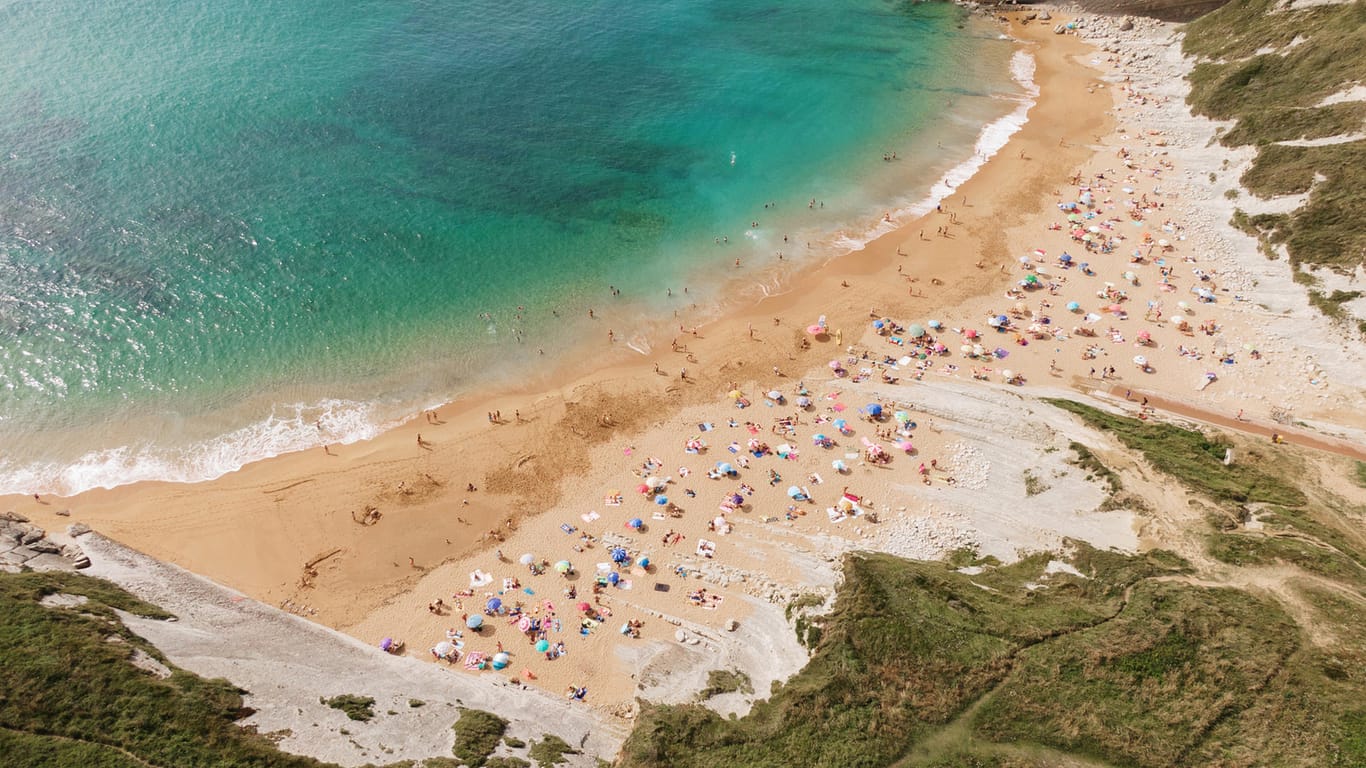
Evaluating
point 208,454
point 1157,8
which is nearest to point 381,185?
point 208,454

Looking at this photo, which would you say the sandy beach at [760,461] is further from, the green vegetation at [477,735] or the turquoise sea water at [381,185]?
the turquoise sea water at [381,185]

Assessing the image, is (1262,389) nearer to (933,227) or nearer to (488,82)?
(933,227)

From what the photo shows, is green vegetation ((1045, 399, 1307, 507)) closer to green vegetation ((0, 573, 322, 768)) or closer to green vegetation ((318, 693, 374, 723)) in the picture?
green vegetation ((318, 693, 374, 723))

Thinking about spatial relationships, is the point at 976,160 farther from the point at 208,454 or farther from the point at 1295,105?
the point at 208,454

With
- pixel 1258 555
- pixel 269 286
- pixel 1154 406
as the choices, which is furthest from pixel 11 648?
pixel 1154 406

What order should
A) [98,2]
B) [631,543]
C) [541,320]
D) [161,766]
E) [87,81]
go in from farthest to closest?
[98,2], [87,81], [541,320], [631,543], [161,766]

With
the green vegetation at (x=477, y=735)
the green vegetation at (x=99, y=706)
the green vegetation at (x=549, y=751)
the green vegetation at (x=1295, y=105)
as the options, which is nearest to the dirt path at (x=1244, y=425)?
the green vegetation at (x=1295, y=105)

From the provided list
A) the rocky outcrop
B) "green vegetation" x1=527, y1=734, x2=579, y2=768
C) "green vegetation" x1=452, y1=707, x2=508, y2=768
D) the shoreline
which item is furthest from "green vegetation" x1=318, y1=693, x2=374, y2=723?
the rocky outcrop
